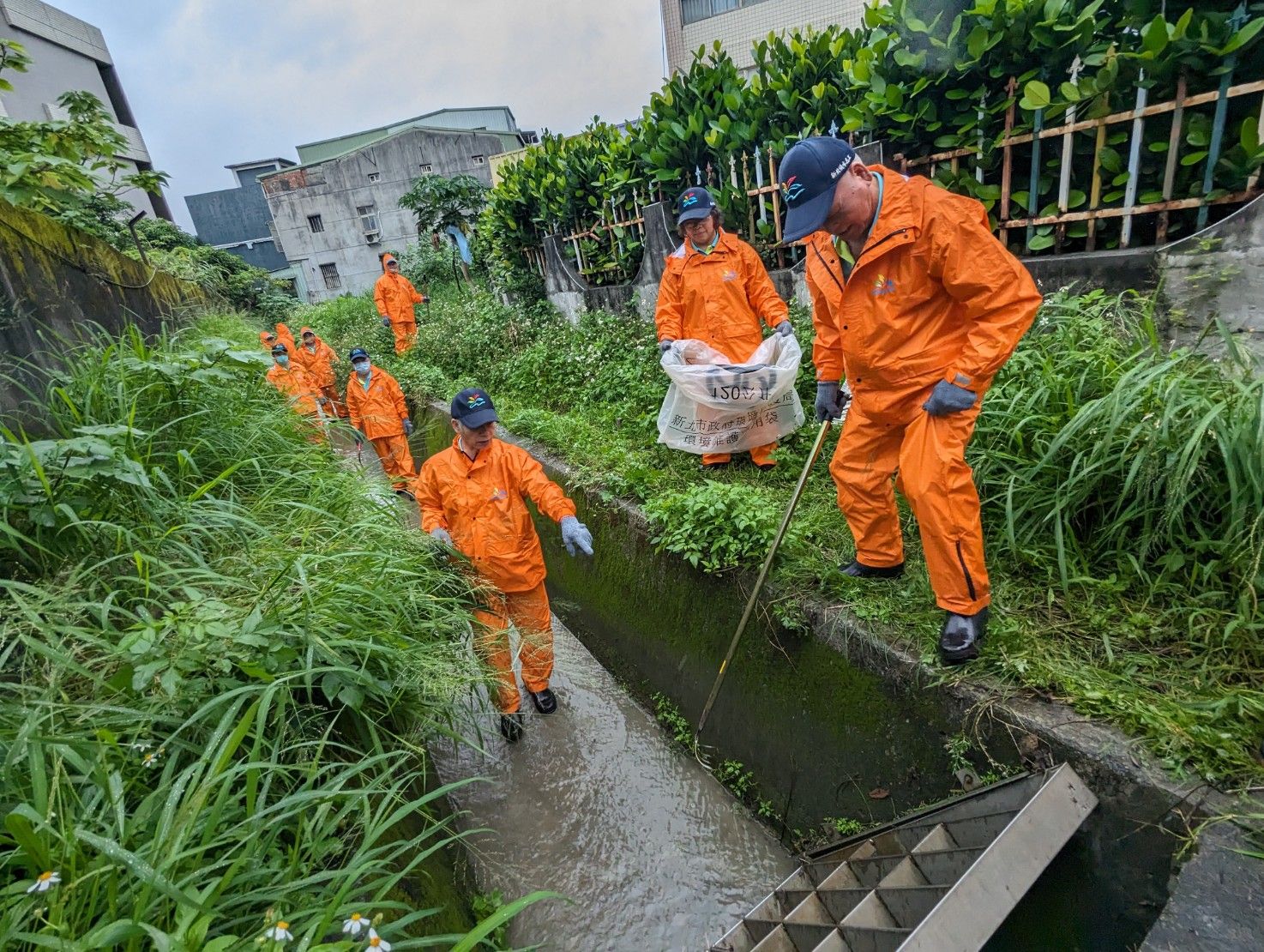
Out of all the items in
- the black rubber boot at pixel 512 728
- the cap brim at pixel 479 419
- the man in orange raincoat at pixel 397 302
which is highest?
the man in orange raincoat at pixel 397 302

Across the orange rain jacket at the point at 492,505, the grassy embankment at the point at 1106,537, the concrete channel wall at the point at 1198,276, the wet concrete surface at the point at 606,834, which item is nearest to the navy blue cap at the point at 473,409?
the orange rain jacket at the point at 492,505

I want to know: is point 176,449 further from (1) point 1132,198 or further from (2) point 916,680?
(1) point 1132,198

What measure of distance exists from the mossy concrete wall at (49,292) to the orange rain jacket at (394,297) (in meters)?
5.57

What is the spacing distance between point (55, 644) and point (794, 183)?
8.74ft

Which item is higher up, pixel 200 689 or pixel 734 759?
pixel 200 689

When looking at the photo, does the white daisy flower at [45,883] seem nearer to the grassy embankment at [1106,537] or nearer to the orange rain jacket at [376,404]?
the grassy embankment at [1106,537]

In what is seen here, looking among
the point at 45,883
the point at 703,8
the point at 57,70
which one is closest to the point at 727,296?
the point at 45,883

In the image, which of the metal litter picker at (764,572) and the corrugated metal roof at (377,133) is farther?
the corrugated metal roof at (377,133)

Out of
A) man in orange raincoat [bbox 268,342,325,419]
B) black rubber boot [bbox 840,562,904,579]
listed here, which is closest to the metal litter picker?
black rubber boot [bbox 840,562,904,579]

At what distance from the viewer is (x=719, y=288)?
390cm

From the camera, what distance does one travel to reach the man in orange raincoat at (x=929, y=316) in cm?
194

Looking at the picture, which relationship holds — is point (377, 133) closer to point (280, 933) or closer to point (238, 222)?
point (238, 222)

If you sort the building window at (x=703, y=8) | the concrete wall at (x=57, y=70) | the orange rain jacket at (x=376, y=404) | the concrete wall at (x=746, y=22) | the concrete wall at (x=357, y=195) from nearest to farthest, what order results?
the orange rain jacket at (x=376, y=404)
the concrete wall at (x=746, y=22)
the building window at (x=703, y=8)
the concrete wall at (x=57, y=70)
the concrete wall at (x=357, y=195)

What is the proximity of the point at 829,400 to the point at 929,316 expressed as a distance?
74 centimetres
